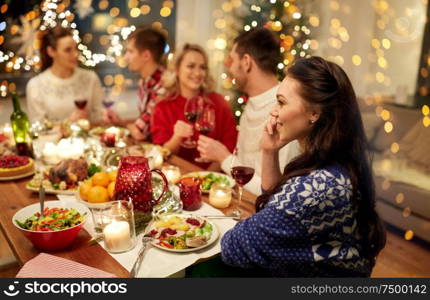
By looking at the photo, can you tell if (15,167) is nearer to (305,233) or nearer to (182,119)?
(182,119)

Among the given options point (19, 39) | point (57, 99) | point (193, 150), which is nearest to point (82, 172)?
point (193, 150)

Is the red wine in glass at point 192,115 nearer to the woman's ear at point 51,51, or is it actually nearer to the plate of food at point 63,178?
the plate of food at point 63,178

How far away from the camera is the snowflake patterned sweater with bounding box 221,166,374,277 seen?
3.88ft

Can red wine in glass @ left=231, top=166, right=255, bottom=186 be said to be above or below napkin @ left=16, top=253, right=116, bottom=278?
above

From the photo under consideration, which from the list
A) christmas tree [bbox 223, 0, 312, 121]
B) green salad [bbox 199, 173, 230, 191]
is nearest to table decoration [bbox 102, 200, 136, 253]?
green salad [bbox 199, 173, 230, 191]

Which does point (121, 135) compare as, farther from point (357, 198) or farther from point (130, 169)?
point (357, 198)

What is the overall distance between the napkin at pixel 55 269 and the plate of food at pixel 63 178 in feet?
1.78

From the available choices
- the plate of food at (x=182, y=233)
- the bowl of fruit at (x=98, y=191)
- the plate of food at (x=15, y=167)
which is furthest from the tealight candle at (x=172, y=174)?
the plate of food at (x=15, y=167)

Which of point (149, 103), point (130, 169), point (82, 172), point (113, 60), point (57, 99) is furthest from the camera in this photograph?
point (113, 60)

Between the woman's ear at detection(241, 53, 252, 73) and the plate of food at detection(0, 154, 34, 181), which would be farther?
the woman's ear at detection(241, 53, 252, 73)

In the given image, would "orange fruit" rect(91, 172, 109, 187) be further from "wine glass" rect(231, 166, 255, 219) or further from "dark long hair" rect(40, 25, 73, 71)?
"dark long hair" rect(40, 25, 73, 71)

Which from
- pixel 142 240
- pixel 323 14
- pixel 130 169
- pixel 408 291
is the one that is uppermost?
pixel 323 14

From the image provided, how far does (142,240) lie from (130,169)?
29 centimetres

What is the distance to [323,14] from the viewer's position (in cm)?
489
